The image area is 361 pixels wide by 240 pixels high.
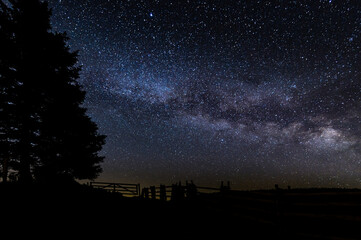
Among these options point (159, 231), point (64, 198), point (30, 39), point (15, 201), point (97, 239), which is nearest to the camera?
point (97, 239)

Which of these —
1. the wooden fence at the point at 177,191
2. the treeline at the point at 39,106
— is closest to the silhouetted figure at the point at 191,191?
the wooden fence at the point at 177,191

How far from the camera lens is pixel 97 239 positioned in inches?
246

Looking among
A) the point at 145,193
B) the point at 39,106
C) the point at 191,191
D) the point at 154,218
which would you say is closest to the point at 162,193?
the point at 145,193

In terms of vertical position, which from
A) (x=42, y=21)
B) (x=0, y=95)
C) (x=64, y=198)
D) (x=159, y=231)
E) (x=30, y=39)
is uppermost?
(x=42, y=21)

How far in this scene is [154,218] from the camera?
933 centimetres

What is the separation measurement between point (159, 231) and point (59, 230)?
3314mm

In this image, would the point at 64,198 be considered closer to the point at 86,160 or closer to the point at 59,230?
the point at 59,230

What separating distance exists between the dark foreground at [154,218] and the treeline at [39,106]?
4.94 metres

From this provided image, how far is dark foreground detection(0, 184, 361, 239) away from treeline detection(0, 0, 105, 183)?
494 cm

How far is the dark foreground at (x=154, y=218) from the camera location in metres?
6.61

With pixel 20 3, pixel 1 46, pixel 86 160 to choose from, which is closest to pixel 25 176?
pixel 86 160

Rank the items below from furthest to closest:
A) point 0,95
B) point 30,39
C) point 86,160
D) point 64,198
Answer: point 86,160
point 30,39
point 0,95
point 64,198

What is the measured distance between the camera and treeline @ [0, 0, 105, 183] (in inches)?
554

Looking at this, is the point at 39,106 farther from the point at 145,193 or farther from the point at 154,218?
the point at 154,218
